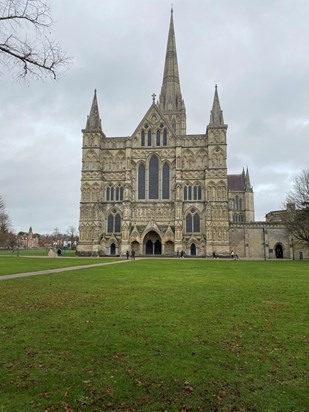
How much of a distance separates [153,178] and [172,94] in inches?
1080

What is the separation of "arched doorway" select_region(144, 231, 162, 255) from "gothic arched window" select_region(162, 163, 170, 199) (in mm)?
6813

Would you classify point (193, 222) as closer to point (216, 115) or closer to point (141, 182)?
point (141, 182)

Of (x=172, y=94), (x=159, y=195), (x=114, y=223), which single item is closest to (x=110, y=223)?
(x=114, y=223)

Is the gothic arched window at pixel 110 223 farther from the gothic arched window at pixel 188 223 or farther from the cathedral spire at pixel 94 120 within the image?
the cathedral spire at pixel 94 120

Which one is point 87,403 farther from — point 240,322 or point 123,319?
point 240,322

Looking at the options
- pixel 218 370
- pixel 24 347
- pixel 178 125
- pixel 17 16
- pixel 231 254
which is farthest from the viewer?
pixel 178 125

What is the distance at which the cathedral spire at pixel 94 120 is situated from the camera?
2271 inches

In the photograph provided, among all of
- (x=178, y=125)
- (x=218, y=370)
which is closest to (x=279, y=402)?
(x=218, y=370)

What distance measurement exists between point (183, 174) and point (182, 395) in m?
51.2

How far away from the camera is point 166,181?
55.8 meters

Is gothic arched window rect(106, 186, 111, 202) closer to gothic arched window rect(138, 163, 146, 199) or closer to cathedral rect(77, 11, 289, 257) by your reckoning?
cathedral rect(77, 11, 289, 257)

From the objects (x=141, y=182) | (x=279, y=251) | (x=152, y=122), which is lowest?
(x=279, y=251)

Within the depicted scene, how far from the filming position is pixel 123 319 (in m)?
8.75

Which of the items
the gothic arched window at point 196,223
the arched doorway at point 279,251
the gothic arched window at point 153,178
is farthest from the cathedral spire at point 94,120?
the arched doorway at point 279,251
